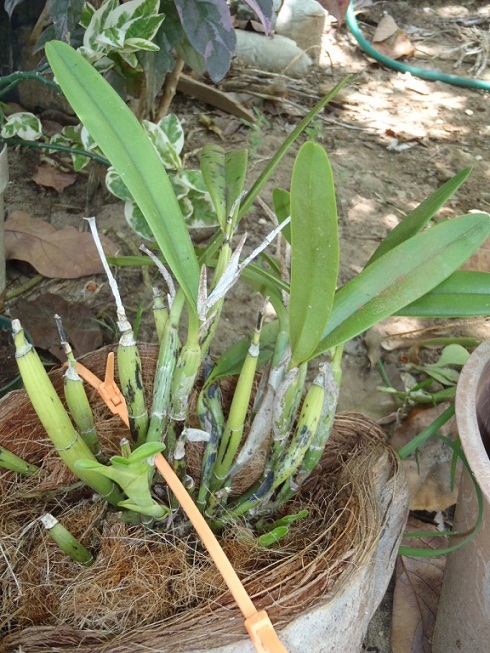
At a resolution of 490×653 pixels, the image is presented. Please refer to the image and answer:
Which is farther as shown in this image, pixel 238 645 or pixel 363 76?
Answer: pixel 363 76

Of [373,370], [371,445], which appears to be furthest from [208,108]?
[371,445]

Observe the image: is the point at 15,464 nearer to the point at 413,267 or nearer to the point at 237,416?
the point at 237,416

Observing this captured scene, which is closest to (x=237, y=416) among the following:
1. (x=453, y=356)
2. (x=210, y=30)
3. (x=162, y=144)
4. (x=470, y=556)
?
(x=470, y=556)

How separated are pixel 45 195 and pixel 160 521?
4.36 feet

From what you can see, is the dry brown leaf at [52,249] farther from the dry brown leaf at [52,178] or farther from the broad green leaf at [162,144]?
the broad green leaf at [162,144]

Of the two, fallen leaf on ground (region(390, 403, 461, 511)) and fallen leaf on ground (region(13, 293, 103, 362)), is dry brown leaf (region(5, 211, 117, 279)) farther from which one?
fallen leaf on ground (region(390, 403, 461, 511))

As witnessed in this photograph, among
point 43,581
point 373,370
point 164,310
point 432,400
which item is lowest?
point 373,370

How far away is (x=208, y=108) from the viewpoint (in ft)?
7.90

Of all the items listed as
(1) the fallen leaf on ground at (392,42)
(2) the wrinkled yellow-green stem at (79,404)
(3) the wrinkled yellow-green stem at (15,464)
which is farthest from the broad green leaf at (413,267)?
(1) the fallen leaf on ground at (392,42)

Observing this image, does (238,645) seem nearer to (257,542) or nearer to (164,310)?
(257,542)

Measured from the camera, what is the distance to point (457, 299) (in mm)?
789

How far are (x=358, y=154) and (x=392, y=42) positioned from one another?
0.91 meters

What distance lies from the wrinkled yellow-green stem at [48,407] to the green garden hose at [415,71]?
2397 millimetres

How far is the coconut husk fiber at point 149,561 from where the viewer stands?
28.4 inches
